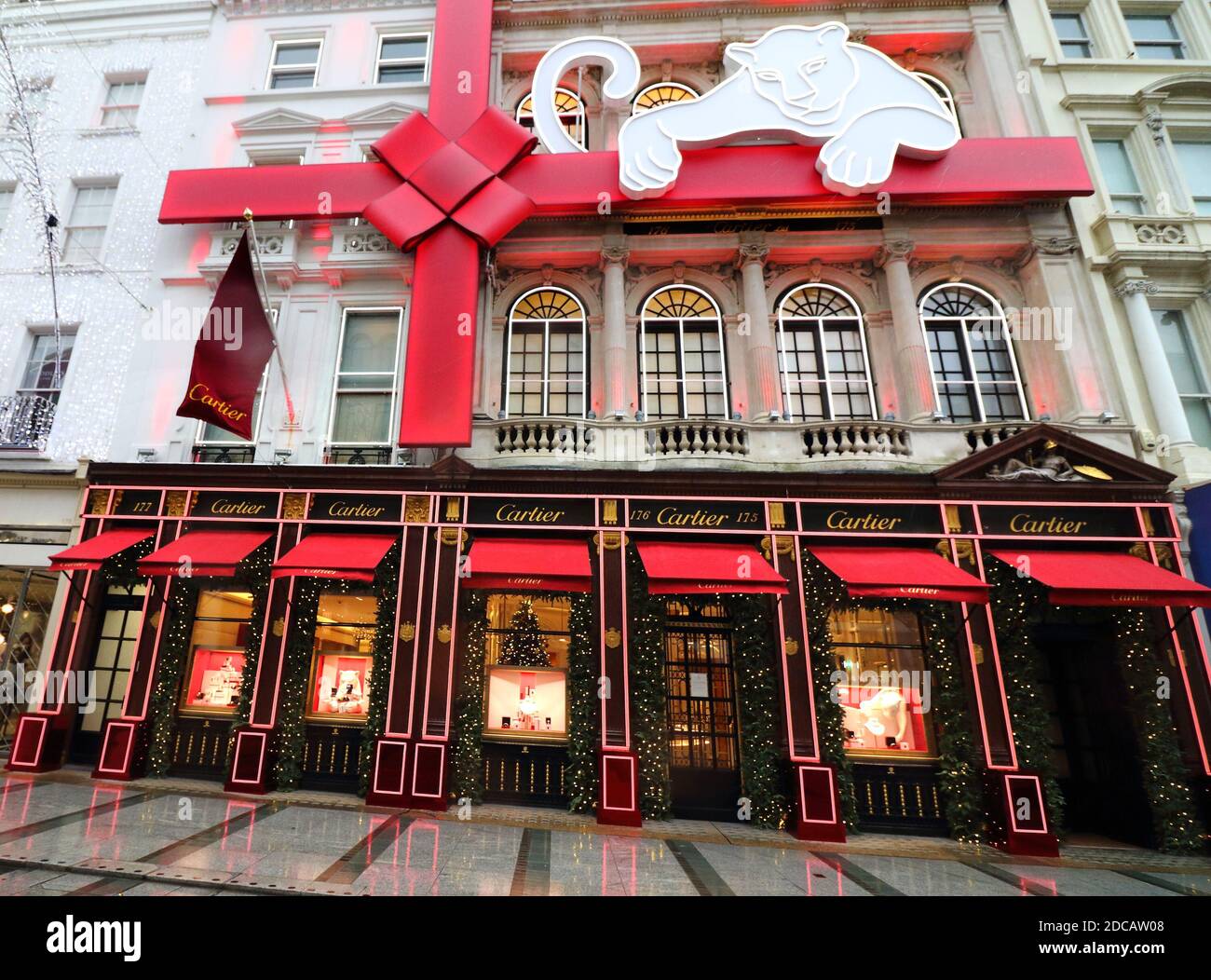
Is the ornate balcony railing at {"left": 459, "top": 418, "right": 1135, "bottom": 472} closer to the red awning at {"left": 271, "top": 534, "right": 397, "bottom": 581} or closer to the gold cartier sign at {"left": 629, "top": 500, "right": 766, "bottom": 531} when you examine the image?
the gold cartier sign at {"left": 629, "top": 500, "right": 766, "bottom": 531}

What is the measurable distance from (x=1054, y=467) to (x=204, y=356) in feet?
48.6

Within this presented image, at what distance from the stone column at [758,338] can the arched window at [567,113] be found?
5084 mm

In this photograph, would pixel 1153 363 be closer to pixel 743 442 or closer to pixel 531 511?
pixel 743 442

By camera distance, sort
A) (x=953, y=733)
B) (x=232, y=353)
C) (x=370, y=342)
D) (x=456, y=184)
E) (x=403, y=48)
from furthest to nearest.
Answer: (x=403, y=48) < (x=370, y=342) < (x=456, y=184) < (x=232, y=353) < (x=953, y=733)

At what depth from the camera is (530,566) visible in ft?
30.1

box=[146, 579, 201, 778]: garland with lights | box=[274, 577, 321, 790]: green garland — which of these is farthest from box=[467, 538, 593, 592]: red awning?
box=[146, 579, 201, 778]: garland with lights

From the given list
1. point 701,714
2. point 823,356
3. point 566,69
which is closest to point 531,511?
point 701,714

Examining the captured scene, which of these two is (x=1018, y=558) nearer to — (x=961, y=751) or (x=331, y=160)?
(x=961, y=751)

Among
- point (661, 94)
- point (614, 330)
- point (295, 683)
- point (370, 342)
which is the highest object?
point (661, 94)

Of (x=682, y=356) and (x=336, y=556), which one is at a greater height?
(x=682, y=356)

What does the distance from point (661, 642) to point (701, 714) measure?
1417 millimetres

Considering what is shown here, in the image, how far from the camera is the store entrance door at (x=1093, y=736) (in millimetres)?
8766

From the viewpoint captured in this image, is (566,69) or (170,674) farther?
(566,69)

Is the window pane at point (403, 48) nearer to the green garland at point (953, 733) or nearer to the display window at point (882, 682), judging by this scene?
the display window at point (882, 682)
